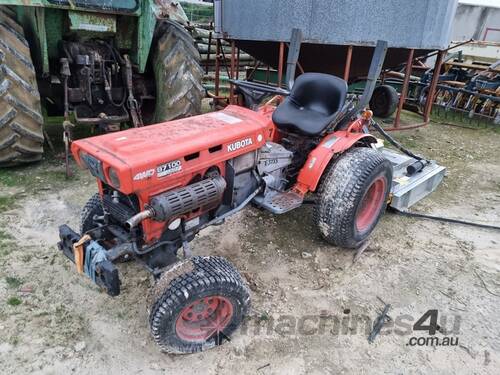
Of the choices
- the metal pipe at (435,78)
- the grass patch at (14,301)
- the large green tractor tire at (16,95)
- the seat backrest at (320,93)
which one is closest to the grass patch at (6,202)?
the large green tractor tire at (16,95)

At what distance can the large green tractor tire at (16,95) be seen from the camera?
3379 mm

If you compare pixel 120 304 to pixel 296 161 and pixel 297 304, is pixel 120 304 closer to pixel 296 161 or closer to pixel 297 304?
pixel 297 304

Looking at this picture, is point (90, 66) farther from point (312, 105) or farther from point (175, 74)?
point (312, 105)

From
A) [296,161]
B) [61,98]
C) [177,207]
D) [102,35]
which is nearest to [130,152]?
[177,207]

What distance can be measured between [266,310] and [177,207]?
91cm

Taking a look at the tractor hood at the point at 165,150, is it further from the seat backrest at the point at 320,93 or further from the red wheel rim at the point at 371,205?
the red wheel rim at the point at 371,205

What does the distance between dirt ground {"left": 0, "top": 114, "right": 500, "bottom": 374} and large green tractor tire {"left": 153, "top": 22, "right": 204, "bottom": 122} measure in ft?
3.79

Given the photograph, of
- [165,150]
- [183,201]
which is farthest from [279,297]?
[165,150]

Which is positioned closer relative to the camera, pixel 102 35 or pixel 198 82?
pixel 102 35

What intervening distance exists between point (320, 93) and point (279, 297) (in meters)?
1.50

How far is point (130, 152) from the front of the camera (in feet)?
6.60

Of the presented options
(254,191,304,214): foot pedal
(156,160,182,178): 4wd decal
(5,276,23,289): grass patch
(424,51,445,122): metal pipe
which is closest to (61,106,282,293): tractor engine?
(156,160,182,178): 4wd decal

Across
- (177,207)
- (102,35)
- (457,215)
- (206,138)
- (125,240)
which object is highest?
(102,35)

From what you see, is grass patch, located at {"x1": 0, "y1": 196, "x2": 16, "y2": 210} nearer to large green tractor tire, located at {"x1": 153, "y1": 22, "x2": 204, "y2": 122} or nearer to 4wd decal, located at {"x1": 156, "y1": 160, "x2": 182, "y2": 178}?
large green tractor tire, located at {"x1": 153, "y1": 22, "x2": 204, "y2": 122}
